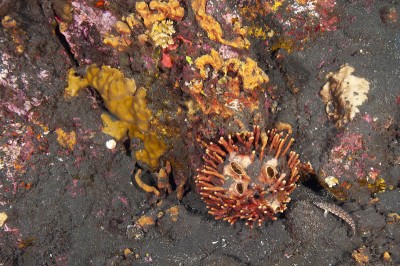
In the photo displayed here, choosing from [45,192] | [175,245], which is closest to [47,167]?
[45,192]

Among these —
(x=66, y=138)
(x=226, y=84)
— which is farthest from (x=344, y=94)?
(x=66, y=138)

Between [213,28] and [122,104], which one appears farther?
[122,104]

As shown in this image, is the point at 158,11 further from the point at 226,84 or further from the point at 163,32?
the point at 226,84

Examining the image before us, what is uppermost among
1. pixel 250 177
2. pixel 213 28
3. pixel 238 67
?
pixel 213 28

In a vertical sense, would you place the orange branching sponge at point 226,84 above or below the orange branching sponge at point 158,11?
below

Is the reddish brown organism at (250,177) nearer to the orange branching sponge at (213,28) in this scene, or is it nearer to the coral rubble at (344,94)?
the coral rubble at (344,94)

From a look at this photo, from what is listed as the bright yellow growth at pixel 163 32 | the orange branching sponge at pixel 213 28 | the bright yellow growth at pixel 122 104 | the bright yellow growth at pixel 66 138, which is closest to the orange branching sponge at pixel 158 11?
the bright yellow growth at pixel 163 32
